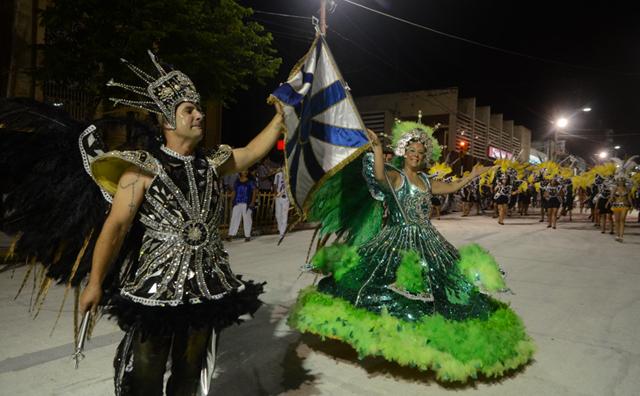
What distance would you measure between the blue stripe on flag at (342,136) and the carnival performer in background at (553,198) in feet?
50.0

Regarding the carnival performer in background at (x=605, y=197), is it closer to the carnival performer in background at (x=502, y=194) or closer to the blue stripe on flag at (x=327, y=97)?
the carnival performer in background at (x=502, y=194)

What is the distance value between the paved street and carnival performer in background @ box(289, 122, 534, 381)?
A: 274mm

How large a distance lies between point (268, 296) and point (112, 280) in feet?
11.4

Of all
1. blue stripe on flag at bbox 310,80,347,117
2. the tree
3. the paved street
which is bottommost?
the paved street

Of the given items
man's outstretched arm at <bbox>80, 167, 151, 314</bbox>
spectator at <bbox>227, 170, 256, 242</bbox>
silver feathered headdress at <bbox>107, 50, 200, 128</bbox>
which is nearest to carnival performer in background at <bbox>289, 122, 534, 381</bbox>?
silver feathered headdress at <bbox>107, 50, 200, 128</bbox>

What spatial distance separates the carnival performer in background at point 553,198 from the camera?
1595cm

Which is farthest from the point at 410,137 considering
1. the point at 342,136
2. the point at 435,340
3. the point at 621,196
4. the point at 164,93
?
the point at 621,196

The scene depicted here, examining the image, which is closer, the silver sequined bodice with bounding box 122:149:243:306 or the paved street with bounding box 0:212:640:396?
the silver sequined bodice with bounding box 122:149:243:306

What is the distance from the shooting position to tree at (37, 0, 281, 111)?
30.1 feet

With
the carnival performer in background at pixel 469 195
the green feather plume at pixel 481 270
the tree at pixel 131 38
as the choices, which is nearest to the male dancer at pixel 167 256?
the green feather plume at pixel 481 270

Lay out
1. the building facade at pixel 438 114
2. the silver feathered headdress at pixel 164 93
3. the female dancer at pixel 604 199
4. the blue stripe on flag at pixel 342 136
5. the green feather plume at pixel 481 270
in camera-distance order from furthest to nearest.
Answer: the building facade at pixel 438 114 < the female dancer at pixel 604 199 < the green feather plume at pixel 481 270 < the blue stripe on flag at pixel 342 136 < the silver feathered headdress at pixel 164 93

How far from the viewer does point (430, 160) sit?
4328 millimetres

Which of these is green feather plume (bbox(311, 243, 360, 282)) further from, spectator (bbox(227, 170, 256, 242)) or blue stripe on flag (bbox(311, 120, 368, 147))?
spectator (bbox(227, 170, 256, 242))

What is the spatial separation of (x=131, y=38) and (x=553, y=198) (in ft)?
51.0
